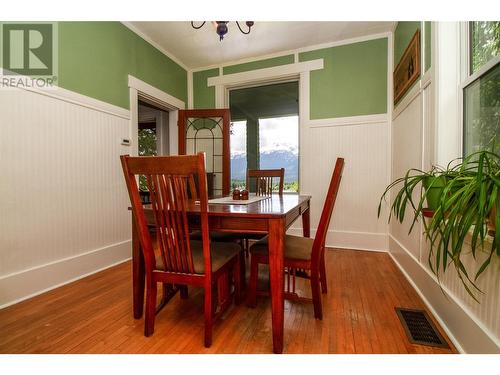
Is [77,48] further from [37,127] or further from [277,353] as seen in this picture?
[277,353]

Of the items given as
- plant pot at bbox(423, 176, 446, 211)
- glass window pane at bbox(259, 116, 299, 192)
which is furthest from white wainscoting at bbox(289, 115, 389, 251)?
plant pot at bbox(423, 176, 446, 211)

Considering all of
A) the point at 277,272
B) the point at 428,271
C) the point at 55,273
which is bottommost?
the point at 55,273

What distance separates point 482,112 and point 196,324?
2.10 metres

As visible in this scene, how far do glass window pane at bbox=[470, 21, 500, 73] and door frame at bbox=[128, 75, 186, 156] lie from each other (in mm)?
3090

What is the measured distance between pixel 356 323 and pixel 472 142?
132 centimetres

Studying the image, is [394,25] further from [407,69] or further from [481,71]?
Answer: [481,71]

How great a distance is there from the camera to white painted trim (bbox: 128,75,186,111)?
9.64 ft

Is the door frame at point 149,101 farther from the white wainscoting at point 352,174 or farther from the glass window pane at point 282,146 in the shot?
the white wainscoting at point 352,174

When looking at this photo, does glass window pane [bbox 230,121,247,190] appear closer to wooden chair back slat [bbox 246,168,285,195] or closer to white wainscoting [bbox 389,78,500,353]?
wooden chair back slat [bbox 246,168,285,195]

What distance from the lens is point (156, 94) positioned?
3.30 m

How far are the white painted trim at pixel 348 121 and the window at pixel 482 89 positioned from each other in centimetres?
155

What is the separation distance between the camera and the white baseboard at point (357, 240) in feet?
10.3

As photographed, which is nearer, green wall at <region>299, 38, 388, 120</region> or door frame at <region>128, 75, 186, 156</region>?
door frame at <region>128, 75, 186, 156</region>

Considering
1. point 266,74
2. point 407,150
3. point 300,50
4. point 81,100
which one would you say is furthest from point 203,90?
point 407,150
